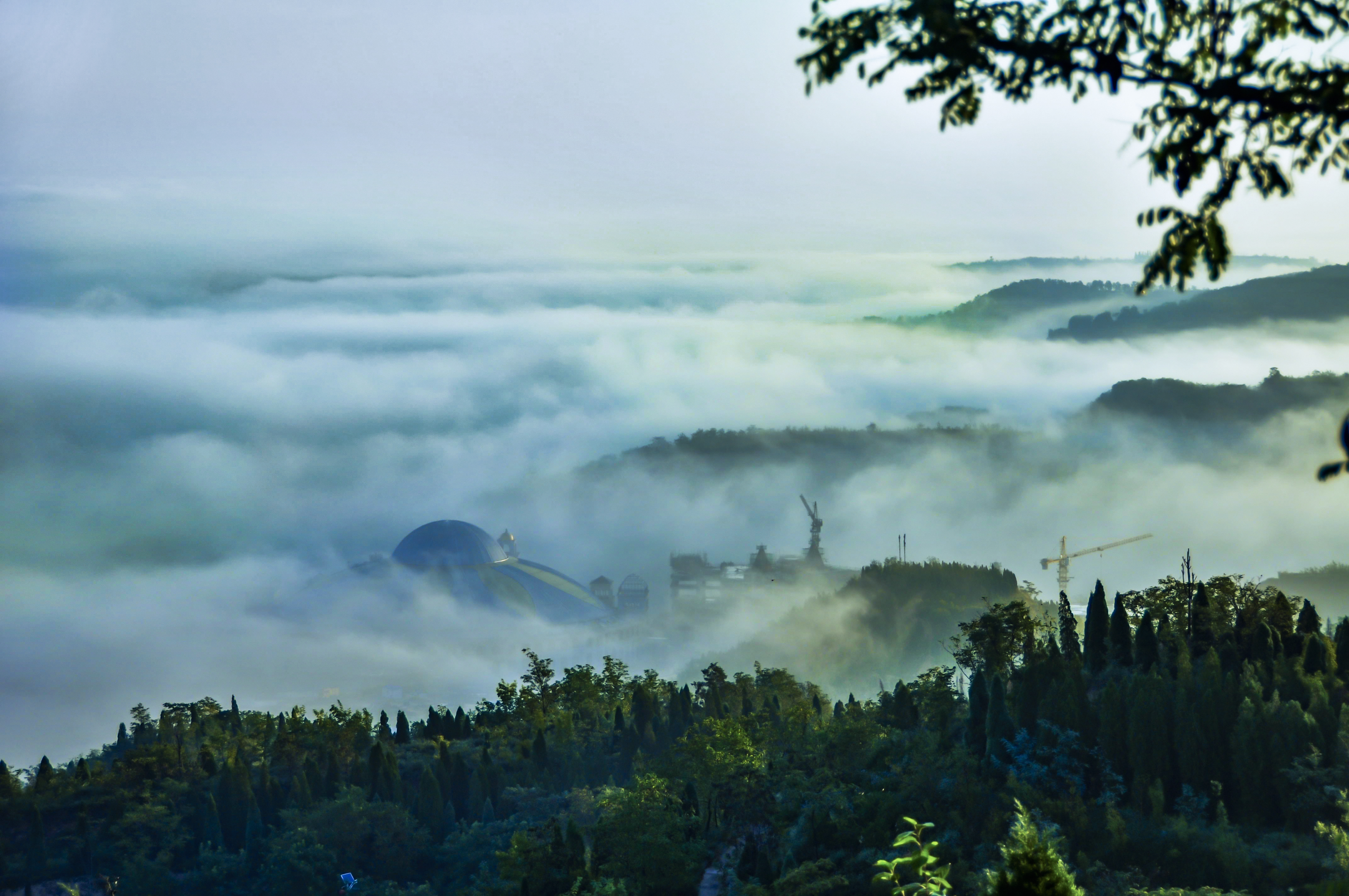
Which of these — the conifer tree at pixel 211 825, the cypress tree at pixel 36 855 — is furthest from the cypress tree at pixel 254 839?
the cypress tree at pixel 36 855

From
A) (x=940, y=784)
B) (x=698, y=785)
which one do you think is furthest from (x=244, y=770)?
(x=940, y=784)

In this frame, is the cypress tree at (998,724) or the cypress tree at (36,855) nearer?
the cypress tree at (998,724)

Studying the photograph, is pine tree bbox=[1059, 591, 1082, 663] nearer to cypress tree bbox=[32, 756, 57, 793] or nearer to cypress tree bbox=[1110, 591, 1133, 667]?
cypress tree bbox=[1110, 591, 1133, 667]

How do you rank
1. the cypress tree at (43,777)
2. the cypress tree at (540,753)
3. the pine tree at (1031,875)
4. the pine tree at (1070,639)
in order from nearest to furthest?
the pine tree at (1031,875) → the pine tree at (1070,639) → the cypress tree at (540,753) → the cypress tree at (43,777)

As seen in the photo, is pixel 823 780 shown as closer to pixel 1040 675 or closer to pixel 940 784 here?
pixel 940 784

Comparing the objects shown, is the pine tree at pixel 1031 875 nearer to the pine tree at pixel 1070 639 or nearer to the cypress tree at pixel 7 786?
the pine tree at pixel 1070 639

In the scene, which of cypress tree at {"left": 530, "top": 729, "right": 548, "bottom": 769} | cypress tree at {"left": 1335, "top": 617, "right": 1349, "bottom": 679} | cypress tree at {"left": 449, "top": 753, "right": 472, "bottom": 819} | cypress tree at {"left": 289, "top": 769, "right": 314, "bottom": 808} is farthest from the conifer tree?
cypress tree at {"left": 1335, "top": 617, "right": 1349, "bottom": 679}
